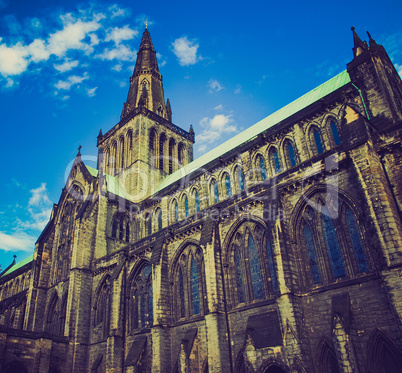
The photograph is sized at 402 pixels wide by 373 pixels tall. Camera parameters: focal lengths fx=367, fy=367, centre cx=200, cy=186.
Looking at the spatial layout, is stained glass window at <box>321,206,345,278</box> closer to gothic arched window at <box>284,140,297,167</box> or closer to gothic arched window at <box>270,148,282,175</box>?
gothic arched window at <box>284,140,297,167</box>

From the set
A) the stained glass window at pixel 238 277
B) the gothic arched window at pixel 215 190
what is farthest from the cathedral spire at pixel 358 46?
the stained glass window at pixel 238 277

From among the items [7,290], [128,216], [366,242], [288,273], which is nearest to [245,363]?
[288,273]

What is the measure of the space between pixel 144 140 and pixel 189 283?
2131cm

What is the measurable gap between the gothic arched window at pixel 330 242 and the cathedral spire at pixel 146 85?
2823cm

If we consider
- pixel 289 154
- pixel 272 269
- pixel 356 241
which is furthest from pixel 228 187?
pixel 356 241

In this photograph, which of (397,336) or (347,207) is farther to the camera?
(347,207)

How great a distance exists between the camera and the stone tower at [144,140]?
3816 cm

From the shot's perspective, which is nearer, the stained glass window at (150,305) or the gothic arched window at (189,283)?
the gothic arched window at (189,283)

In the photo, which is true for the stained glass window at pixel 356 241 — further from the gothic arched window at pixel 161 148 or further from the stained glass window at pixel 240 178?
the gothic arched window at pixel 161 148

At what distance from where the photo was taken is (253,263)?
63.7 ft

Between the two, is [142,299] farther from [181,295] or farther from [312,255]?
[312,255]

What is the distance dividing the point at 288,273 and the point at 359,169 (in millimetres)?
5478

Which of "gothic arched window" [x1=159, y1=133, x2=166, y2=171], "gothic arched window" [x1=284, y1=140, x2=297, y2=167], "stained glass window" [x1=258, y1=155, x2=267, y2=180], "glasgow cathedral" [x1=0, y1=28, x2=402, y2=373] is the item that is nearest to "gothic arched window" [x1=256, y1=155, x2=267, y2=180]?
"stained glass window" [x1=258, y1=155, x2=267, y2=180]

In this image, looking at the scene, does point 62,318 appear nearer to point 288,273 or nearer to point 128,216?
point 128,216
